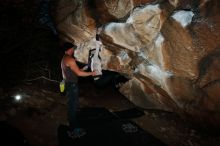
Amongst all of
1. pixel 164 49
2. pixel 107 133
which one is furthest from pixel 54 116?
pixel 164 49

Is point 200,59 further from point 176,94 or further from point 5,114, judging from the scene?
point 5,114

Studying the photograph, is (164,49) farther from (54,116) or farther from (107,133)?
(54,116)

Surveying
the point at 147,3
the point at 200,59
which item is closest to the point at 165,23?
the point at 147,3

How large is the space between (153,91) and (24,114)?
Result: 150 inches

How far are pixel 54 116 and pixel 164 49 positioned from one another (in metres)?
3.53

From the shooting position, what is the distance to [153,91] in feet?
25.9

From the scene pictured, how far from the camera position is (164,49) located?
663 centimetres

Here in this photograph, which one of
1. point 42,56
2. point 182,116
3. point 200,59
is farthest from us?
point 42,56

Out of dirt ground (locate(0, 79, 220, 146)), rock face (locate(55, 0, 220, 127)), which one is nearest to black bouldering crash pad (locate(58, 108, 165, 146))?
dirt ground (locate(0, 79, 220, 146))

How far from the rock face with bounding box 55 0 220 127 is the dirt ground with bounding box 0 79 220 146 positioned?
0.40 m

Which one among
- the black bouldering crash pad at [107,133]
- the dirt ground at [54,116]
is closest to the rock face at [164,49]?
the dirt ground at [54,116]

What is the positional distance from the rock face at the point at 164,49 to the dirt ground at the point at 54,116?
396mm

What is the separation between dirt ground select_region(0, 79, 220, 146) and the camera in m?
6.63

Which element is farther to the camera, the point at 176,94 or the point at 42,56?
the point at 42,56
